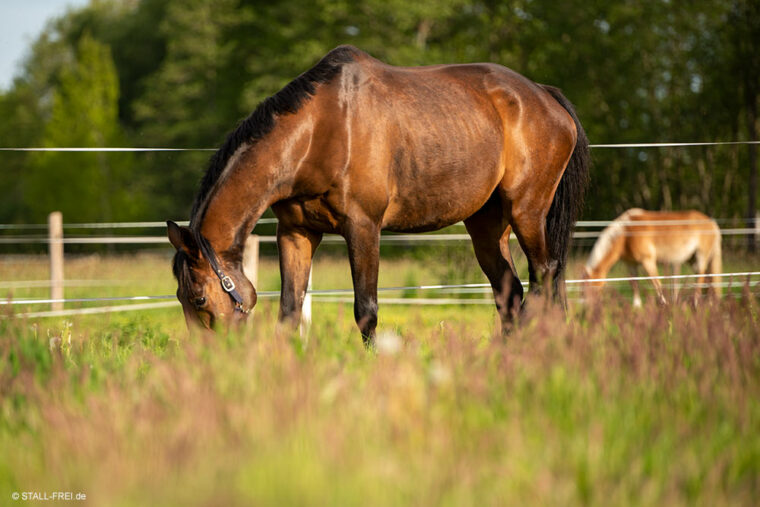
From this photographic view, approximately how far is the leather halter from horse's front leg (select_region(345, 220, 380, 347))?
0.68 m

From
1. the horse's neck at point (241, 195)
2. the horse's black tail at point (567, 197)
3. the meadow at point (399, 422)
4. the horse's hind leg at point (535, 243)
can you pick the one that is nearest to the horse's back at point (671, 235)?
the horse's black tail at point (567, 197)

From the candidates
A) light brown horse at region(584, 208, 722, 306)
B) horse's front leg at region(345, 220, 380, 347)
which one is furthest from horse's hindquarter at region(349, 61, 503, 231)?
light brown horse at region(584, 208, 722, 306)

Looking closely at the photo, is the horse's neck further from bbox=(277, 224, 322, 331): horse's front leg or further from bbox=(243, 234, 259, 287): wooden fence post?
bbox=(243, 234, 259, 287): wooden fence post

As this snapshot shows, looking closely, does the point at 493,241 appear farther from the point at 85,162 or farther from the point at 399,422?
the point at 85,162

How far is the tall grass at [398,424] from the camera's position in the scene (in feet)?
6.77

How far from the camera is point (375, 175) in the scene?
482 cm

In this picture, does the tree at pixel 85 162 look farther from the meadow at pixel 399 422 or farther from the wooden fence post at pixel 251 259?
the meadow at pixel 399 422

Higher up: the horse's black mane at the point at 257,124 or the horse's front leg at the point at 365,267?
the horse's black mane at the point at 257,124

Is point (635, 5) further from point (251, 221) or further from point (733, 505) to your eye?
point (733, 505)

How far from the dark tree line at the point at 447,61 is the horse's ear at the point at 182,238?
13.1 metres

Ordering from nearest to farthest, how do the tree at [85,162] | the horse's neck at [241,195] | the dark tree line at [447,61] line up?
1. the horse's neck at [241,195]
2. the dark tree line at [447,61]
3. the tree at [85,162]

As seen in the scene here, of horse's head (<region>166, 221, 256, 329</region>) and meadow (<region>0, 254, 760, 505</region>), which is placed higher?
horse's head (<region>166, 221, 256, 329</region>)

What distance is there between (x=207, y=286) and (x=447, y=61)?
21001 millimetres

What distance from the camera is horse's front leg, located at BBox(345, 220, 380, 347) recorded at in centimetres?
479
